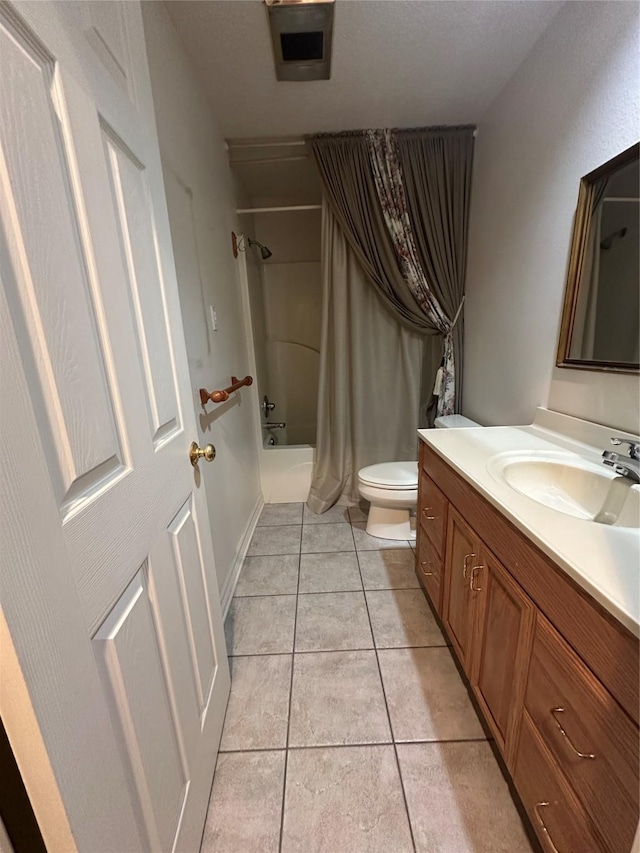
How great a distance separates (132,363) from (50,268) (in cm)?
22

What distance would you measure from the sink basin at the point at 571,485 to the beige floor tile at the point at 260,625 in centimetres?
111

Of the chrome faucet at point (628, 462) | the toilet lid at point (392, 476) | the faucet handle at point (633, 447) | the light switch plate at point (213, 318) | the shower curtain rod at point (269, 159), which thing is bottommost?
the toilet lid at point (392, 476)

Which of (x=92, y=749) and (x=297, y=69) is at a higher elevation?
(x=297, y=69)

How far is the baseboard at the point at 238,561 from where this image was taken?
1.62 metres

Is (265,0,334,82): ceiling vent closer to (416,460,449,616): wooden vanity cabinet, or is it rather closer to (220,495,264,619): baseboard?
(416,460,449,616): wooden vanity cabinet

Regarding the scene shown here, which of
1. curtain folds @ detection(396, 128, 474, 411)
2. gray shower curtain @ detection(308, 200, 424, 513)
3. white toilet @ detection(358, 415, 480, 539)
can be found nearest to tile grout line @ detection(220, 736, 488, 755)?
white toilet @ detection(358, 415, 480, 539)

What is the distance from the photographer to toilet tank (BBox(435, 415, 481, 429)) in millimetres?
1971

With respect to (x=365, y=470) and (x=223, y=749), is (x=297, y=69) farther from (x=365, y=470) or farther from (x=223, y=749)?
(x=223, y=749)

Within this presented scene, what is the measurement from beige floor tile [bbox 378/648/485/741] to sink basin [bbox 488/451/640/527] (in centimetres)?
75

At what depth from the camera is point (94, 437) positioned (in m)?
0.54

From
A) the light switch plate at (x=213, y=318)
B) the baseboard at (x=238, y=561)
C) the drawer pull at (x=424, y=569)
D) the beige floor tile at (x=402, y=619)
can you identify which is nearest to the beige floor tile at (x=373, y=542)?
the beige floor tile at (x=402, y=619)

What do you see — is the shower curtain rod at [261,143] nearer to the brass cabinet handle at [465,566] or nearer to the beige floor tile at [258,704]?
the brass cabinet handle at [465,566]

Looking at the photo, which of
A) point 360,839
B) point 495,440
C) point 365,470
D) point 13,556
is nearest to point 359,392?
point 365,470

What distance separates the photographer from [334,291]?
89.8 inches
